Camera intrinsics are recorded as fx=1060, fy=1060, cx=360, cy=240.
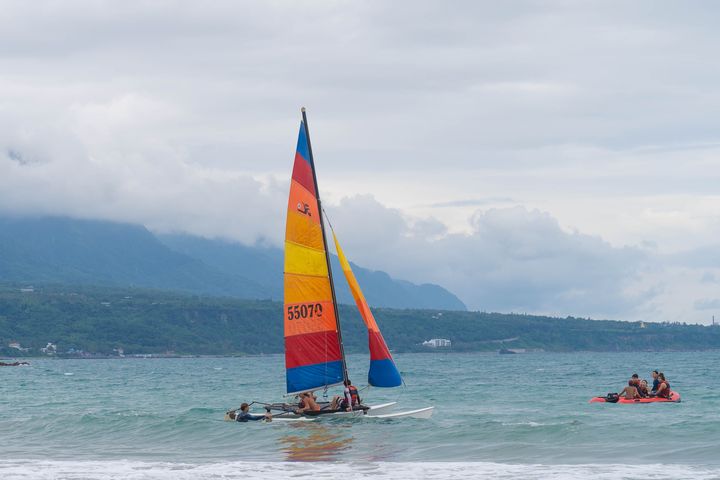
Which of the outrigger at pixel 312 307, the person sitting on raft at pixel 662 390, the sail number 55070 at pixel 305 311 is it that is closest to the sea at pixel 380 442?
the person sitting on raft at pixel 662 390

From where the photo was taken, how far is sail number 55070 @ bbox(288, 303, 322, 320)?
1841 inches

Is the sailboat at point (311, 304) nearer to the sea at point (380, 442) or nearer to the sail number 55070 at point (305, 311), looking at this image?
the sail number 55070 at point (305, 311)

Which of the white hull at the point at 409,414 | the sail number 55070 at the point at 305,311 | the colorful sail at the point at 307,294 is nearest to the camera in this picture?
the colorful sail at the point at 307,294

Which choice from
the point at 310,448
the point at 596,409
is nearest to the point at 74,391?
the point at 596,409

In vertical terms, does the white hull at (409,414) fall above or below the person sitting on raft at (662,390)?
below

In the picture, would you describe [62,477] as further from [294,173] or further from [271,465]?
[294,173]

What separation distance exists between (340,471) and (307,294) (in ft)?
40.2

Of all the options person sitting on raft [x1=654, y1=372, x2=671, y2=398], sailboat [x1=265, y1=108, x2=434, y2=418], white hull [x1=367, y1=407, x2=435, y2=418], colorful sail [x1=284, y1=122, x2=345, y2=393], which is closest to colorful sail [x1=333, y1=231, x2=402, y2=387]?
sailboat [x1=265, y1=108, x2=434, y2=418]

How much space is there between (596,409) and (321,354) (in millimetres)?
21585

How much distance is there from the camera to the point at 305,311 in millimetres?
46812

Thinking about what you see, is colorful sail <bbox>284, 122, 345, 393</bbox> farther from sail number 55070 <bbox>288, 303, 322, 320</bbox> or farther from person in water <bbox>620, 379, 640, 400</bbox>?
person in water <bbox>620, 379, 640, 400</bbox>

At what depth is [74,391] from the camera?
311ft

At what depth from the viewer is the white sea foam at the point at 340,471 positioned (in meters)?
34.6

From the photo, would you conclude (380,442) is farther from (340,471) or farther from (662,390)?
(662,390)
